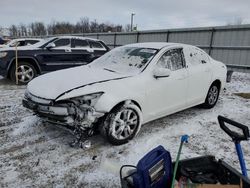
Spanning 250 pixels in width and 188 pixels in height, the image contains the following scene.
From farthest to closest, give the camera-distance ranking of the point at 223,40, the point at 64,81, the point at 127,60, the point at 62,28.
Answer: the point at 62,28 → the point at 223,40 → the point at 127,60 → the point at 64,81

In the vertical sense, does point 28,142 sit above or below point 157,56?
below

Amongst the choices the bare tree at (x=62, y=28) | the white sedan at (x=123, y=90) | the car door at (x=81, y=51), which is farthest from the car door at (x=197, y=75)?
the bare tree at (x=62, y=28)

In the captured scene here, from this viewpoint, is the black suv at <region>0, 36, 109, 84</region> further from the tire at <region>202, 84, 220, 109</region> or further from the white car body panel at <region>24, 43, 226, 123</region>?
the tire at <region>202, 84, 220, 109</region>

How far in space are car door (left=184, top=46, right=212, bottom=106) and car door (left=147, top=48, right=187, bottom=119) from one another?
0.19m

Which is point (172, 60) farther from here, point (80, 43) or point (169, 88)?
point (80, 43)

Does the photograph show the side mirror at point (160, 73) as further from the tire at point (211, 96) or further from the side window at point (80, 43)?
the side window at point (80, 43)

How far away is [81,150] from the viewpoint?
10.2 feet

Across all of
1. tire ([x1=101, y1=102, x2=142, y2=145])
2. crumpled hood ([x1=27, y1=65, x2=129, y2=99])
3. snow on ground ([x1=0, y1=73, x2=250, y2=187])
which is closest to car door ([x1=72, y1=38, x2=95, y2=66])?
snow on ground ([x1=0, y1=73, x2=250, y2=187])

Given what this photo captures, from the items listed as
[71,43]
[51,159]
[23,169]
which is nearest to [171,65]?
[51,159]

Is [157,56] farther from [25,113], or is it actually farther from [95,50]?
[95,50]

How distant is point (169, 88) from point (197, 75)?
95 centimetres

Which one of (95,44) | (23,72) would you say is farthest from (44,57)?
(95,44)

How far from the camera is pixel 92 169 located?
2701 millimetres

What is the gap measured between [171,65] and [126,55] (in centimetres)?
85
